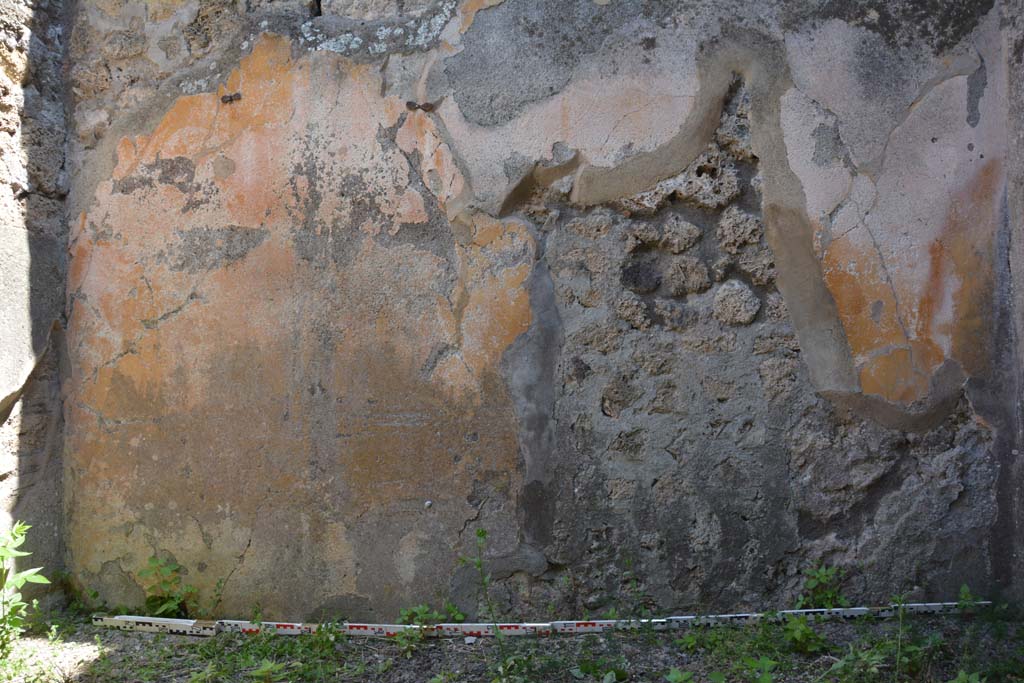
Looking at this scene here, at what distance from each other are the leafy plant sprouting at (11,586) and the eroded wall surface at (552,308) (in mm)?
212

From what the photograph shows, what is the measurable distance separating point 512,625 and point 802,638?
71 centimetres

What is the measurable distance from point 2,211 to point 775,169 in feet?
6.92

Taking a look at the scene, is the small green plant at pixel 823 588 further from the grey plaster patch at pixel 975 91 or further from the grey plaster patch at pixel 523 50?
the grey plaster patch at pixel 523 50

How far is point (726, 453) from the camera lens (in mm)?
2131

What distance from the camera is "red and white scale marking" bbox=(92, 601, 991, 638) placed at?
2.06 meters

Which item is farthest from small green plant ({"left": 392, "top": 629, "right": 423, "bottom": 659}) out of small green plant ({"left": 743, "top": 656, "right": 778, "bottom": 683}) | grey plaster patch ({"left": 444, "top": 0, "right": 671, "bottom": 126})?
grey plaster patch ({"left": 444, "top": 0, "right": 671, "bottom": 126})

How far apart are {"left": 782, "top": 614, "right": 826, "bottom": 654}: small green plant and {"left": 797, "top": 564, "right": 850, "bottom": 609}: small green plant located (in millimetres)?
157

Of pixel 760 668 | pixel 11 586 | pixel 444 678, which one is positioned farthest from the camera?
pixel 11 586

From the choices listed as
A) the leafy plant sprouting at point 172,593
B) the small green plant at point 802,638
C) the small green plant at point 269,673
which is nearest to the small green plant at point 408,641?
the small green plant at point 269,673

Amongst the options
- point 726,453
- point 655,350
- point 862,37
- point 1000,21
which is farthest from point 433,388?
point 1000,21

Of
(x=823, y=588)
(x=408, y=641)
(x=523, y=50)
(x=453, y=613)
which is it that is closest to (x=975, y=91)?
(x=523, y=50)

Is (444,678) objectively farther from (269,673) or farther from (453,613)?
(269,673)

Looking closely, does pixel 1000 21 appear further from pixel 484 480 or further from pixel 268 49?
pixel 268 49

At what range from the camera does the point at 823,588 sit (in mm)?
2105
